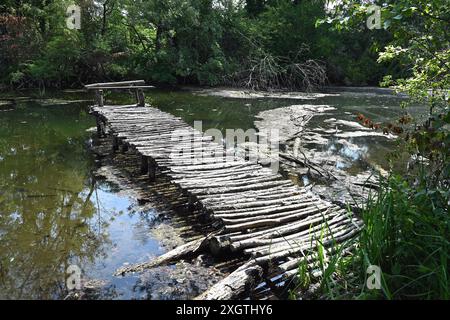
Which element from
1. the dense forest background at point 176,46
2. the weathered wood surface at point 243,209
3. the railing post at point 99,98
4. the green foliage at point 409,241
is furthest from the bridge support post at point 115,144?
the dense forest background at point 176,46

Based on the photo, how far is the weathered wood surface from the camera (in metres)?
4.14

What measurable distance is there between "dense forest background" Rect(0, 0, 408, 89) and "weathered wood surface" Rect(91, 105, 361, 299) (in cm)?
1199

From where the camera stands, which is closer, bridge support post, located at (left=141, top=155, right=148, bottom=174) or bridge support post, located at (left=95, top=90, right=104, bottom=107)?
bridge support post, located at (left=141, top=155, right=148, bottom=174)

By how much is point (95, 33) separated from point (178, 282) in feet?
55.3

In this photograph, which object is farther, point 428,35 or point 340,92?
point 340,92

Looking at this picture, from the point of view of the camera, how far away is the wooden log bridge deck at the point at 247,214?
13.1 feet

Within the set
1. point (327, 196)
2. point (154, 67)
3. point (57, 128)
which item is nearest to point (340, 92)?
point (154, 67)

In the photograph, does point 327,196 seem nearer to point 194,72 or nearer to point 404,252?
point 404,252

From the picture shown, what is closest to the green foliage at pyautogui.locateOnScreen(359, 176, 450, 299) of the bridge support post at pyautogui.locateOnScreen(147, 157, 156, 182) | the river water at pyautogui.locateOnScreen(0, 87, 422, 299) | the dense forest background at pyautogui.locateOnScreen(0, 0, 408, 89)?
the river water at pyautogui.locateOnScreen(0, 87, 422, 299)

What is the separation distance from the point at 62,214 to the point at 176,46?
1573cm

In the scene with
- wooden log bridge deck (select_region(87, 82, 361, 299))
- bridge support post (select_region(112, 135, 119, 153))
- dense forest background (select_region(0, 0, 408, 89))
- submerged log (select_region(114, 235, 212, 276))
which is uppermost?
dense forest background (select_region(0, 0, 408, 89))

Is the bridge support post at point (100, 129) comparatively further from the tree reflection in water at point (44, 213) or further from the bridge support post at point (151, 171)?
the bridge support post at point (151, 171)

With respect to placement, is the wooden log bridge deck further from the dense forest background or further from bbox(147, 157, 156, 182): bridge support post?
the dense forest background
